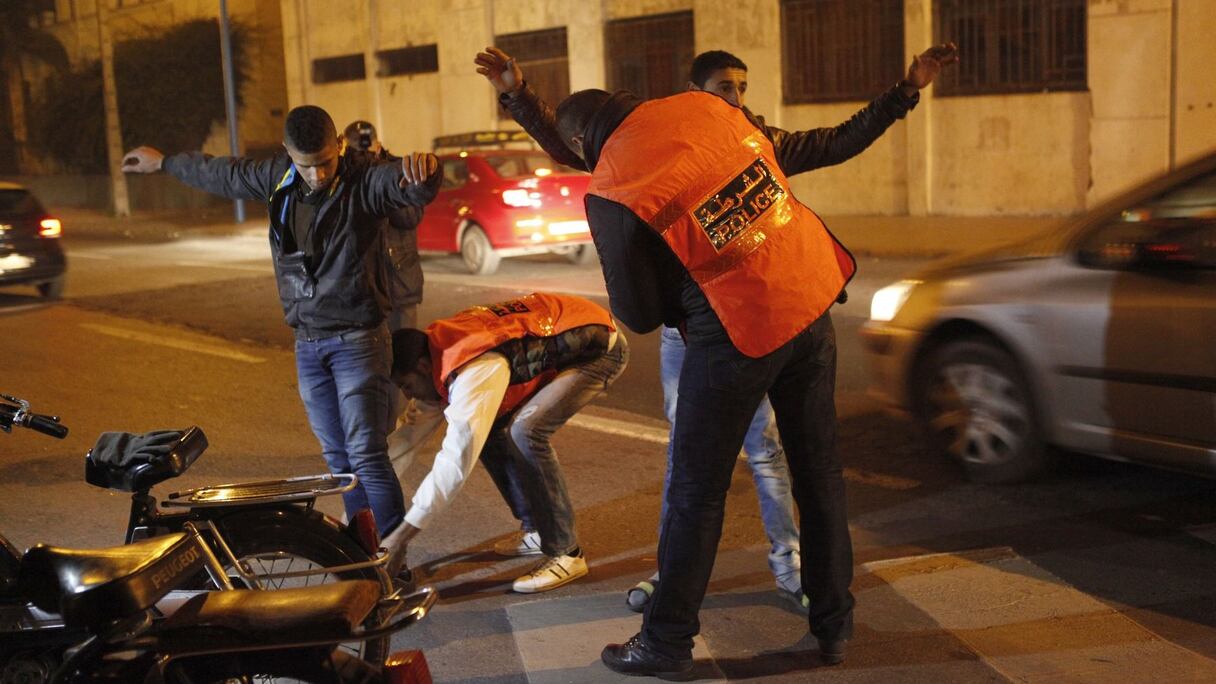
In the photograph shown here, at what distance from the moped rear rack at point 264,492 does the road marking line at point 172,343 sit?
6.90m

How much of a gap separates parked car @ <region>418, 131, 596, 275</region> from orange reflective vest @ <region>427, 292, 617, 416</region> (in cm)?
1069

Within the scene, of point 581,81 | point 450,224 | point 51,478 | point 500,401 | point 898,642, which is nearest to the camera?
point 898,642

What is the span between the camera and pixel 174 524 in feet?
12.6

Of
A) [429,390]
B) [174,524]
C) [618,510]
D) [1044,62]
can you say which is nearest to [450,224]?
[1044,62]

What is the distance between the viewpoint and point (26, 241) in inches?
559

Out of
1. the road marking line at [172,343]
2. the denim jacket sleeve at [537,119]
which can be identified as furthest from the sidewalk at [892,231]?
the denim jacket sleeve at [537,119]

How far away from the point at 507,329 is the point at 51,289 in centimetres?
1158

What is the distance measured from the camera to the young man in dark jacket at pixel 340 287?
4.98 meters

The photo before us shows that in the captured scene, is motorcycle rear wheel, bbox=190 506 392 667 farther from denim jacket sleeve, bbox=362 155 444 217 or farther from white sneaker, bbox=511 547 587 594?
denim jacket sleeve, bbox=362 155 444 217

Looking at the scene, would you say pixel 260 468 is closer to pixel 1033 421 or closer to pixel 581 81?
pixel 1033 421

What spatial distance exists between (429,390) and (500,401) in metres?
0.28

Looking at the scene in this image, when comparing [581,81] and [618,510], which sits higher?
[581,81]

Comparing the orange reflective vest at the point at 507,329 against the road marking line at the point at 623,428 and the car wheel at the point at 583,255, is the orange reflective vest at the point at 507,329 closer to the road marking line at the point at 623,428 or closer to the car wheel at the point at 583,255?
the road marking line at the point at 623,428

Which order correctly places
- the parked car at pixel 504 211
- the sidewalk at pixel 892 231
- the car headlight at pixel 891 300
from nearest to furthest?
1. the car headlight at pixel 891 300
2. the parked car at pixel 504 211
3. the sidewalk at pixel 892 231
